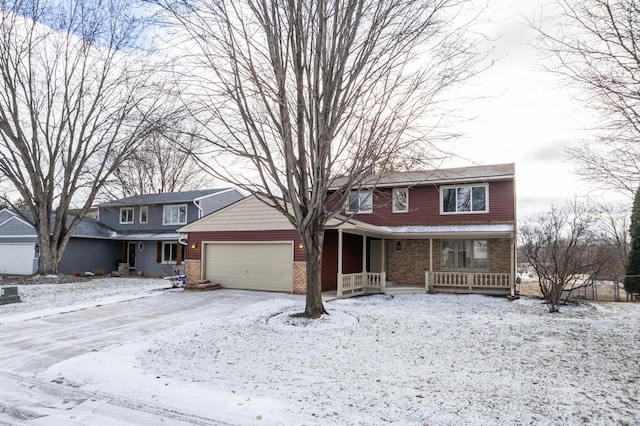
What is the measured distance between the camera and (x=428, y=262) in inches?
714

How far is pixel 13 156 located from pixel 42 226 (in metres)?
3.57

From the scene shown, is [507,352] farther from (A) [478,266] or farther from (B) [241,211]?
(B) [241,211]

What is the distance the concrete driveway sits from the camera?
4.47 meters

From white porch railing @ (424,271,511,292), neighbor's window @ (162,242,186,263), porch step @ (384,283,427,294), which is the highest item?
neighbor's window @ (162,242,186,263)

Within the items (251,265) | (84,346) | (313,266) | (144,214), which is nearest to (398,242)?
(251,265)

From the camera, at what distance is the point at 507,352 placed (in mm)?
6938

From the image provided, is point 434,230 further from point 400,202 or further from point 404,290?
point 404,290

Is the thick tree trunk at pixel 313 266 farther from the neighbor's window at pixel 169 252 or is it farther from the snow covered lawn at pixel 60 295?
the neighbor's window at pixel 169 252

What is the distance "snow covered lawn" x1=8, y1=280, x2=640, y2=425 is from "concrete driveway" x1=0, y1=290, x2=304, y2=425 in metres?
0.26

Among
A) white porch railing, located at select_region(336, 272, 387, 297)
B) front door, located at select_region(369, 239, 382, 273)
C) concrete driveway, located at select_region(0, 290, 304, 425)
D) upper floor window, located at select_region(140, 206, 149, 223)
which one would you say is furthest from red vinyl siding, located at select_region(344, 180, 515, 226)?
upper floor window, located at select_region(140, 206, 149, 223)

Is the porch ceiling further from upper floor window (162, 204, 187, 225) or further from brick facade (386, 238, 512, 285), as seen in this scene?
upper floor window (162, 204, 187, 225)

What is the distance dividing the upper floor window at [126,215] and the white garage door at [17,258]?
548 cm

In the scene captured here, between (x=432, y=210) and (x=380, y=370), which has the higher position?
(x=432, y=210)

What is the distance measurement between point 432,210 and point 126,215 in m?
20.8
